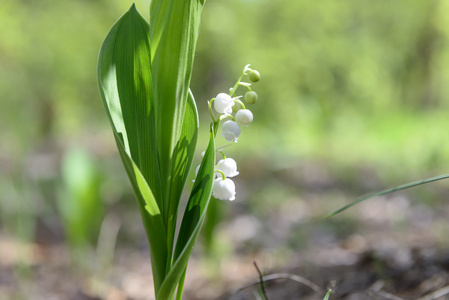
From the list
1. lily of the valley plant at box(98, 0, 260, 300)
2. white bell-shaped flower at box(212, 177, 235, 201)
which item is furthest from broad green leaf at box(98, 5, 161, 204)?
white bell-shaped flower at box(212, 177, 235, 201)

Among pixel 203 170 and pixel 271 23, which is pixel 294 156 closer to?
pixel 271 23

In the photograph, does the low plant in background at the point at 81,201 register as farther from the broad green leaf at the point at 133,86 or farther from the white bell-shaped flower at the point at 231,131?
the white bell-shaped flower at the point at 231,131

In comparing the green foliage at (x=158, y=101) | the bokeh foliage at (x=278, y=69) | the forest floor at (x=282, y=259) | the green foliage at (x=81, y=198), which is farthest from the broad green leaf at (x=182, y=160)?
the bokeh foliage at (x=278, y=69)

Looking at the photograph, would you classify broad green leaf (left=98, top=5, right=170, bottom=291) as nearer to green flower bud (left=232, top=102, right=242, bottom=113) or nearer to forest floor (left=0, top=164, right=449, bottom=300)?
green flower bud (left=232, top=102, right=242, bottom=113)

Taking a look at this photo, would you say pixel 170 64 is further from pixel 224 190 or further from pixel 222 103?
pixel 224 190

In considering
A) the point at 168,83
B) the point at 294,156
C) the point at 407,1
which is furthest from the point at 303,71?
the point at 168,83

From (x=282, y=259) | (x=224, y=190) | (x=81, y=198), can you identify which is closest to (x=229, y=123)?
(x=224, y=190)
